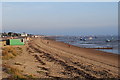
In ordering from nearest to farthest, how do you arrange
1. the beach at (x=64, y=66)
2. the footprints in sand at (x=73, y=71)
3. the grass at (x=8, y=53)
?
1. the footprints in sand at (x=73, y=71)
2. the beach at (x=64, y=66)
3. the grass at (x=8, y=53)

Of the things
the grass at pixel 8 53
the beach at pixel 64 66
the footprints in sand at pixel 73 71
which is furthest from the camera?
the grass at pixel 8 53

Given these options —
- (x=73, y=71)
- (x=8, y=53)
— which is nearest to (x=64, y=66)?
(x=73, y=71)

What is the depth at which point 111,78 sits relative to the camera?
1041 centimetres

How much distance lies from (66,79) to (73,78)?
472 millimetres

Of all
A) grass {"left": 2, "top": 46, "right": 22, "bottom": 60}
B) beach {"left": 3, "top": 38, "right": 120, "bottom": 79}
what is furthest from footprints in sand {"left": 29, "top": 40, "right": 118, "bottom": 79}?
grass {"left": 2, "top": 46, "right": 22, "bottom": 60}

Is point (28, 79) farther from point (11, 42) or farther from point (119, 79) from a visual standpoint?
point (11, 42)

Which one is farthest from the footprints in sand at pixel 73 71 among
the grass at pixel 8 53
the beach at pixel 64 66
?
the grass at pixel 8 53

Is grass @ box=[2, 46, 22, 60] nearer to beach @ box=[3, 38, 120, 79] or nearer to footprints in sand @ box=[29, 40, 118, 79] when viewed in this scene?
beach @ box=[3, 38, 120, 79]

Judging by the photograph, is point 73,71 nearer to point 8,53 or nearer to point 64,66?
point 64,66

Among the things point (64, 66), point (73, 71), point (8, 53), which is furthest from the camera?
point (8, 53)

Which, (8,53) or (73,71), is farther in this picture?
(8,53)

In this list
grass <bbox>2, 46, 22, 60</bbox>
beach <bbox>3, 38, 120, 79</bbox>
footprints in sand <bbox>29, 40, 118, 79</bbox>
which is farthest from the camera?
grass <bbox>2, 46, 22, 60</bbox>

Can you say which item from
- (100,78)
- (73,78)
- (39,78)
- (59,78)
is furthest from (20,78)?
(100,78)

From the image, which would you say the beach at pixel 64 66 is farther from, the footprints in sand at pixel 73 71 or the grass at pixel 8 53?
the grass at pixel 8 53
